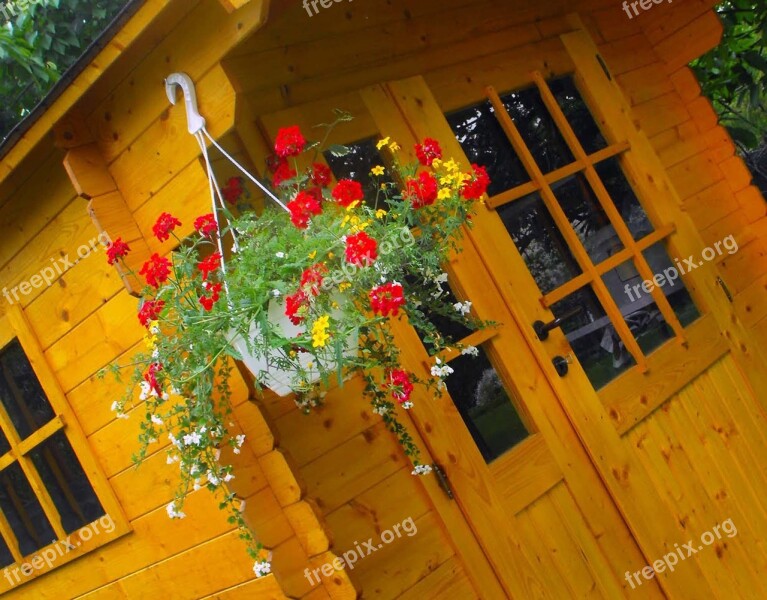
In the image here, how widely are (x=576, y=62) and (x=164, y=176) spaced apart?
2028 mm

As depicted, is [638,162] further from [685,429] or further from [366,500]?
[366,500]

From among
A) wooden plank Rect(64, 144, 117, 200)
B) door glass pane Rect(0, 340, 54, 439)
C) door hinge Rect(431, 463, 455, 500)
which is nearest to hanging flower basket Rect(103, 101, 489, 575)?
wooden plank Rect(64, 144, 117, 200)

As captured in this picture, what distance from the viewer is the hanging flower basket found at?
212 cm

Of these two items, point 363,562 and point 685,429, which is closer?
point 363,562

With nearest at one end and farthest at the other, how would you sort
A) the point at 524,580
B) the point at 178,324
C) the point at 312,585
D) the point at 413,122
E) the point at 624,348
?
the point at 178,324 → the point at 312,585 → the point at 524,580 → the point at 413,122 → the point at 624,348

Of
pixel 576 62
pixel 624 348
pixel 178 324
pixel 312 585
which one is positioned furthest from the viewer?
pixel 576 62

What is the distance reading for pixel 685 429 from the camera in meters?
3.71

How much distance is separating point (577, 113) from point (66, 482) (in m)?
2.51

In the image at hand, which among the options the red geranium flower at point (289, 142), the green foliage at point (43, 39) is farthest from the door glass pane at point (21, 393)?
the green foliage at point (43, 39)

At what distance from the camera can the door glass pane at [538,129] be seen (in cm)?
363

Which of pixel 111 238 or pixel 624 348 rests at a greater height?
pixel 111 238

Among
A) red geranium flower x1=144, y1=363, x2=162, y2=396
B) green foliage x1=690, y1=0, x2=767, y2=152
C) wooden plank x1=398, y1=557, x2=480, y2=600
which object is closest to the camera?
red geranium flower x1=144, y1=363, x2=162, y2=396

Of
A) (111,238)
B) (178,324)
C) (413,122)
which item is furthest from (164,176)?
(413,122)

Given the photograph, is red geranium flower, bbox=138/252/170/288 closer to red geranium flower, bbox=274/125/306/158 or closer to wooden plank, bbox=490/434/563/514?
red geranium flower, bbox=274/125/306/158
